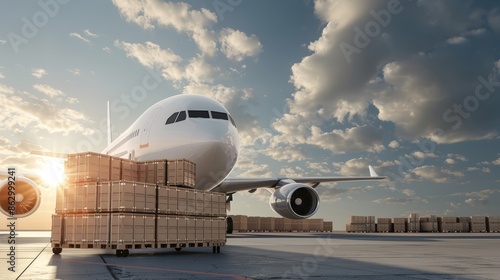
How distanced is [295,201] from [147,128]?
26.5ft

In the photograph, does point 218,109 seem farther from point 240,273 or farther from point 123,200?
point 240,273

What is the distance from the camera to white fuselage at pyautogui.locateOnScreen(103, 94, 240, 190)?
14.9 m

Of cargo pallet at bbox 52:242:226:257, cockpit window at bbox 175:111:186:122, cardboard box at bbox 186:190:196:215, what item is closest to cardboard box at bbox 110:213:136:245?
cargo pallet at bbox 52:242:226:257

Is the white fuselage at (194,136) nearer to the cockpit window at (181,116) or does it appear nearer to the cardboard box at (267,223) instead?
the cockpit window at (181,116)

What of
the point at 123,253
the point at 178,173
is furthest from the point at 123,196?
the point at 178,173

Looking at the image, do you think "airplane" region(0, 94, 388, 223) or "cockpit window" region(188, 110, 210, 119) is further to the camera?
"cockpit window" region(188, 110, 210, 119)

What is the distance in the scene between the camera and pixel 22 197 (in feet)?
63.6

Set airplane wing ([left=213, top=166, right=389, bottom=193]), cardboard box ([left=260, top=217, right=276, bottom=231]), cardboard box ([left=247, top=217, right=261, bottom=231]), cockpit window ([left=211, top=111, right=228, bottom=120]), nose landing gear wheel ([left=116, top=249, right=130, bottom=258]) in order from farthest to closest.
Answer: cardboard box ([left=260, top=217, right=276, bottom=231])
cardboard box ([left=247, top=217, right=261, bottom=231])
airplane wing ([left=213, top=166, right=389, bottom=193])
cockpit window ([left=211, top=111, right=228, bottom=120])
nose landing gear wheel ([left=116, top=249, right=130, bottom=258])

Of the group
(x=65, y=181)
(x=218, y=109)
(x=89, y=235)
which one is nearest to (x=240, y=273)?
(x=89, y=235)

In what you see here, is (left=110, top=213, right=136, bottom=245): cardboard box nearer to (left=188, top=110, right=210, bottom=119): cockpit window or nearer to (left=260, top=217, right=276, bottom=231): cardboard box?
(left=188, top=110, right=210, bottom=119): cockpit window

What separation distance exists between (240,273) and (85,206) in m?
6.56

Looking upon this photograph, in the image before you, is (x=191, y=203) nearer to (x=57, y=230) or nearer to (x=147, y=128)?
(x=57, y=230)

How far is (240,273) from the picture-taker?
726 centimetres

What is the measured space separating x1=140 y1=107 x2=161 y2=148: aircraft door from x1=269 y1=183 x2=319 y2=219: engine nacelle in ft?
23.9
